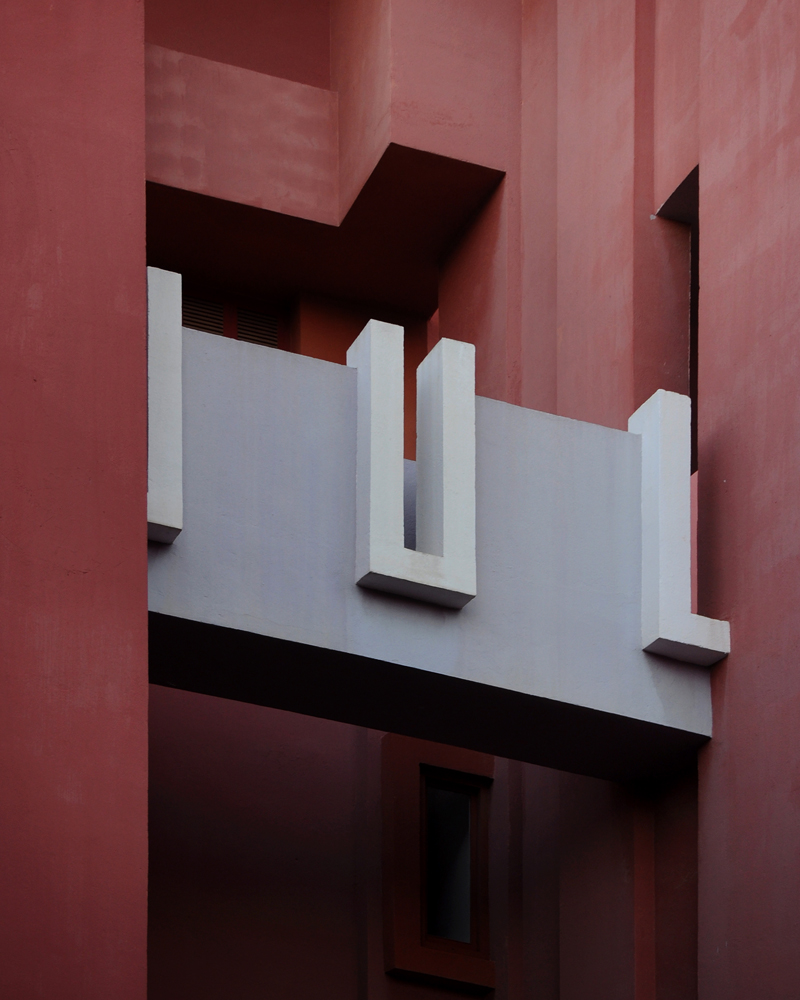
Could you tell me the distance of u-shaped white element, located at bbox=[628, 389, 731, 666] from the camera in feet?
32.4

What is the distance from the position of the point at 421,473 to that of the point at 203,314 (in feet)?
16.8

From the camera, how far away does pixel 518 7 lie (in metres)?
13.8

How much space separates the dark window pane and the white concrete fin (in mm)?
4573

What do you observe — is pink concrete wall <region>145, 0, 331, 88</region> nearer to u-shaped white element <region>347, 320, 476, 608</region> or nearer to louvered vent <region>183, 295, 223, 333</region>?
louvered vent <region>183, 295, 223, 333</region>

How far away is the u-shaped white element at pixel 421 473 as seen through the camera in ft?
30.3

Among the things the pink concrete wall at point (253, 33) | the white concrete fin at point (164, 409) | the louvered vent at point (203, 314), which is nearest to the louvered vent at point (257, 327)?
the louvered vent at point (203, 314)

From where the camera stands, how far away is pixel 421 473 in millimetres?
9781

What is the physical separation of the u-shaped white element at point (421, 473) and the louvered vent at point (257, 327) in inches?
186

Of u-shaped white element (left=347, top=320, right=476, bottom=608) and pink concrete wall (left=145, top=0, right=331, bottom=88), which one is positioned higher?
pink concrete wall (left=145, top=0, right=331, bottom=88)

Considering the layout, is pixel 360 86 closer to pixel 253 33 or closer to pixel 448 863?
pixel 253 33

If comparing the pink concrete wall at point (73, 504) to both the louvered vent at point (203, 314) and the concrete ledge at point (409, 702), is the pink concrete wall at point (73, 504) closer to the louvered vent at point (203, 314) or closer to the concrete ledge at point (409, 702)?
the concrete ledge at point (409, 702)

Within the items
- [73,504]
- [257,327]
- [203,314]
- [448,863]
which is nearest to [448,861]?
[448,863]

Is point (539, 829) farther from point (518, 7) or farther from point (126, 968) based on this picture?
point (518, 7)

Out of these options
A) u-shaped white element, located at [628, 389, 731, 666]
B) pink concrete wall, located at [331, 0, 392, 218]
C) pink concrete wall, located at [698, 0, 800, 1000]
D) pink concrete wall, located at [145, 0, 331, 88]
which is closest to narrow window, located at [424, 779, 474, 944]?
pink concrete wall, located at [698, 0, 800, 1000]
